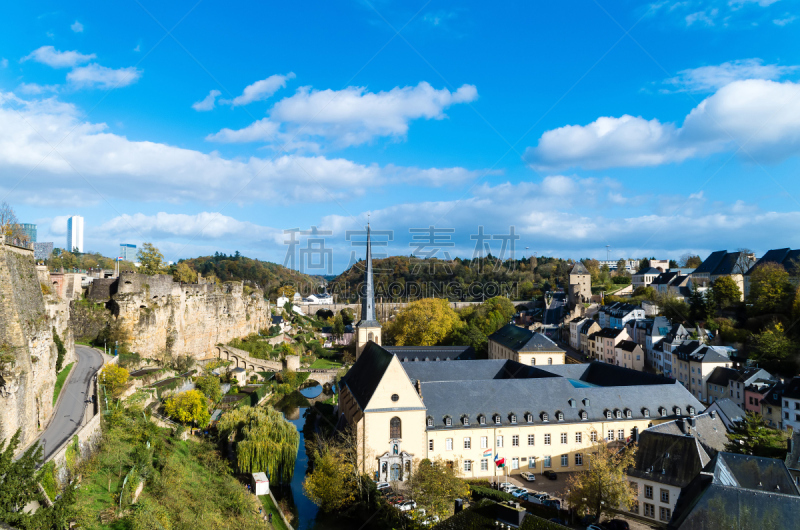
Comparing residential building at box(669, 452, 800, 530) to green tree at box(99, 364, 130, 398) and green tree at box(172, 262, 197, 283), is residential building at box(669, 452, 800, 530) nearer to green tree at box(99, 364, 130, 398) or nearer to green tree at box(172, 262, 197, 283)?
green tree at box(99, 364, 130, 398)

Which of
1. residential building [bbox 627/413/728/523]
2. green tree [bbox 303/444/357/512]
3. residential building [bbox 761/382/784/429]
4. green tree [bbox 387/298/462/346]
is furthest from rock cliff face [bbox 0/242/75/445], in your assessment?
green tree [bbox 387/298/462/346]

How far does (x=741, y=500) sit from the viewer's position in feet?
53.4

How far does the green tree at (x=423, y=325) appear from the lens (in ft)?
201

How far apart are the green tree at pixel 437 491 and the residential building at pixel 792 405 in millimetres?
24312

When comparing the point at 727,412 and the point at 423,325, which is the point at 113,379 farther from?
the point at 423,325

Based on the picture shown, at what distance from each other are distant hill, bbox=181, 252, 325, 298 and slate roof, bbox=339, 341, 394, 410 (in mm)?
78490

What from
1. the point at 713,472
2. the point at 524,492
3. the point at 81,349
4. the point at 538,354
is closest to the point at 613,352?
the point at 538,354

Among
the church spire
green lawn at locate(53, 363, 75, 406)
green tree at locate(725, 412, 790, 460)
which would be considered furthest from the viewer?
the church spire

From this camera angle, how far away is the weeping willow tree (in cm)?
2652

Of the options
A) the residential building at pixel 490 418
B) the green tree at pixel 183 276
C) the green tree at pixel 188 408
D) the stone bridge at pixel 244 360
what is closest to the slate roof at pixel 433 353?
the stone bridge at pixel 244 360

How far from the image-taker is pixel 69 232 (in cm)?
9456

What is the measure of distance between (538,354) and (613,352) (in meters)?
17.4

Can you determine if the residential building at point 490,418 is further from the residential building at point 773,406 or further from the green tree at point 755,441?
the residential building at point 773,406

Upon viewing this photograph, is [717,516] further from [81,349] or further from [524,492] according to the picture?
[81,349]
